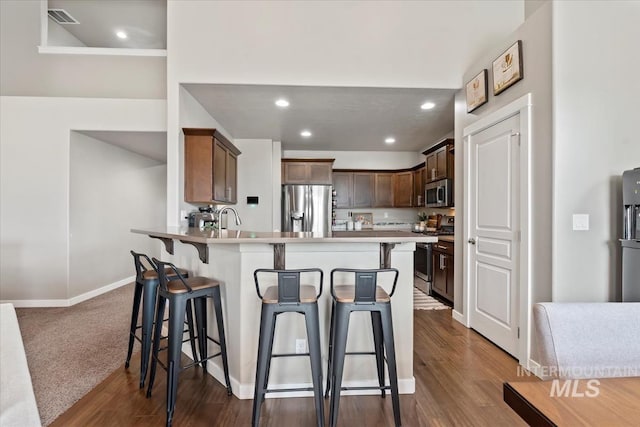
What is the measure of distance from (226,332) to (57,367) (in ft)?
4.93

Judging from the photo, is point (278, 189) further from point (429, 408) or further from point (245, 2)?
point (429, 408)

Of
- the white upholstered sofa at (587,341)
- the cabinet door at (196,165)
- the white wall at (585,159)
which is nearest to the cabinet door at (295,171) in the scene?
the cabinet door at (196,165)

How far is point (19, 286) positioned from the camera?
163 inches

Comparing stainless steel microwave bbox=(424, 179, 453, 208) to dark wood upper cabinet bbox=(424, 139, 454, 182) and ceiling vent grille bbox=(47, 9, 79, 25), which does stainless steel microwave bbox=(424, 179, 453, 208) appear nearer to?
dark wood upper cabinet bbox=(424, 139, 454, 182)

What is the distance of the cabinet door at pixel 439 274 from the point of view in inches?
171

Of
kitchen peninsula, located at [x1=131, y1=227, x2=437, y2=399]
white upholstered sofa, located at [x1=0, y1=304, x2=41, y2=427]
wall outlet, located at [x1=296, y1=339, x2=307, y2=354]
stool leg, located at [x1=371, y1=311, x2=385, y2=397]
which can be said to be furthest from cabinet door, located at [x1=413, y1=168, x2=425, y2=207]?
white upholstered sofa, located at [x1=0, y1=304, x2=41, y2=427]

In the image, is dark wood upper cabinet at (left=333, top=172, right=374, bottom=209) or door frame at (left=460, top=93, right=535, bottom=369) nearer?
door frame at (left=460, top=93, right=535, bottom=369)

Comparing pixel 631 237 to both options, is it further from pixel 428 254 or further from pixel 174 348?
pixel 174 348

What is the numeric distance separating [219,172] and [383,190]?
3.90m

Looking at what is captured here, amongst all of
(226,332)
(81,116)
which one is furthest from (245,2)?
(226,332)

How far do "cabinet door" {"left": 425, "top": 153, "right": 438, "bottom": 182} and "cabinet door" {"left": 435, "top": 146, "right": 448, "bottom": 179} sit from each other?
0.32ft

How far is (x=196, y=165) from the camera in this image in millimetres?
3590

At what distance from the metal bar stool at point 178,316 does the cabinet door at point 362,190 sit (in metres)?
4.86

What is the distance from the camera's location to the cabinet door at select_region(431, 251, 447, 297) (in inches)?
171
